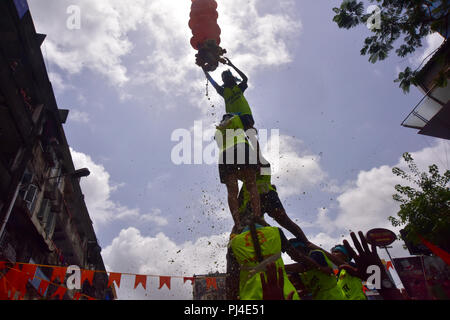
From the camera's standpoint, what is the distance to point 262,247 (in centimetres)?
289

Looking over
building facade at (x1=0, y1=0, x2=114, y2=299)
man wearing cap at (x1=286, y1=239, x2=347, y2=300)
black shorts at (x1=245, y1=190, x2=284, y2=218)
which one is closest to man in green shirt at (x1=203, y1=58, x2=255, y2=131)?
black shorts at (x1=245, y1=190, x2=284, y2=218)

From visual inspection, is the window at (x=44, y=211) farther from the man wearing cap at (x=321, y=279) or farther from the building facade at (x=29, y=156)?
the man wearing cap at (x=321, y=279)

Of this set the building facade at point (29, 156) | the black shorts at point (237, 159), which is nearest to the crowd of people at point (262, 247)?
the black shorts at point (237, 159)

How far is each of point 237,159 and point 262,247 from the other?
213 centimetres

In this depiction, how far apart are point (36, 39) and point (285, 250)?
16.3 metres

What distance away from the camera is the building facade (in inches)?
441

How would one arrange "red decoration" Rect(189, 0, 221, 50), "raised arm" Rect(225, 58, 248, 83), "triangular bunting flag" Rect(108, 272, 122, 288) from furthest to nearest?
1. "triangular bunting flag" Rect(108, 272, 122, 288)
2. "raised arm" Rect(225, 58, 248, 83)
3. "red decoration" Rect(189, 0, 221, 50)

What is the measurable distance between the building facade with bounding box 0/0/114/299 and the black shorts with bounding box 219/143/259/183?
10.2m

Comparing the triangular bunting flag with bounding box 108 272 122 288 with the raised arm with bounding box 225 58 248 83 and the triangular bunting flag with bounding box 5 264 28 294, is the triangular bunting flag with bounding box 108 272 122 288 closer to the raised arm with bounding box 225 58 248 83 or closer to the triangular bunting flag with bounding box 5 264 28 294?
the triangular bunting flag with bounding box 5 264 28 294

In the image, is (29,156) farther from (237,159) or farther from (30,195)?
(237,159)

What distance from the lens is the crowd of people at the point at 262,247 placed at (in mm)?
2576

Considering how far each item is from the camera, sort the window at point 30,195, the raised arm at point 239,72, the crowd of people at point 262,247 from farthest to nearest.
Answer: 1. the window at point 30,195
2. the raised arm at point 239,72
3. the crowd of people at point 262,247

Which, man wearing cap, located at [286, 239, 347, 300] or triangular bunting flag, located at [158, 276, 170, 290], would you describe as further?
triangular bunting flag, located at [158, 276, 170, 290]

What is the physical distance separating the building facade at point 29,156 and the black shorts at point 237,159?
10191 mm
